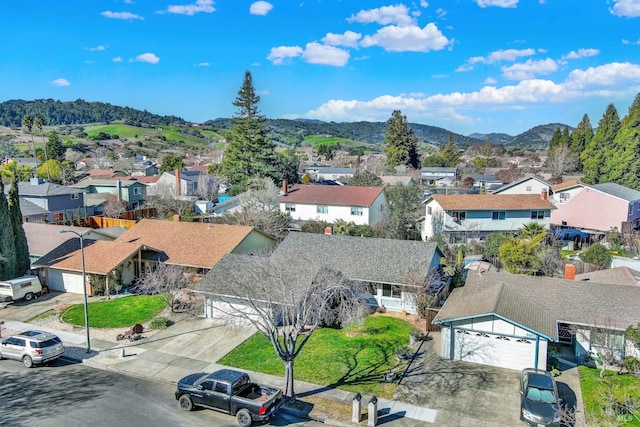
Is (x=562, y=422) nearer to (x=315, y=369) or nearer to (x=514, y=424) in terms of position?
(x=514, y=424)

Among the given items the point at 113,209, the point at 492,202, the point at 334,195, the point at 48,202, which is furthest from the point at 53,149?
the point at 492,202

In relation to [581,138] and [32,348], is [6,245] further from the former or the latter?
[581,138]

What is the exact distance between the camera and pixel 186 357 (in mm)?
24906

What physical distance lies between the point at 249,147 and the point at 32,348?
5022 centimetres

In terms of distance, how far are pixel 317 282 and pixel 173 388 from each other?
8.82 metres

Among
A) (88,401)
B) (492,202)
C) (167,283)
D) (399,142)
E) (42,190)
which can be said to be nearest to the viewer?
(88,401)

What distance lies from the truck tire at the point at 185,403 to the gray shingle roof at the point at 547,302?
13.3 m

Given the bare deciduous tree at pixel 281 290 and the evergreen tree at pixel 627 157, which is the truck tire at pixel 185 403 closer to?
the bare deciduous tree at pixel 281 290

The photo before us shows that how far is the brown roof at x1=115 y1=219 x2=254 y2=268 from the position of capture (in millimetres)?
36250

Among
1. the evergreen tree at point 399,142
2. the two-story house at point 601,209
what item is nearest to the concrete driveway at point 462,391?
the two-story house at point 601,209

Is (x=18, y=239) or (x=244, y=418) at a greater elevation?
(x=18, y=239)

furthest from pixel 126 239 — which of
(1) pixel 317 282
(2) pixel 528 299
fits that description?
(2) pixel 528 299

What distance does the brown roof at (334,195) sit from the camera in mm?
55125

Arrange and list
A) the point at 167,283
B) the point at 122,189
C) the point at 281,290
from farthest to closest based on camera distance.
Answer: the point at 122,189 < the point at 167,283 < the point at 281,290
